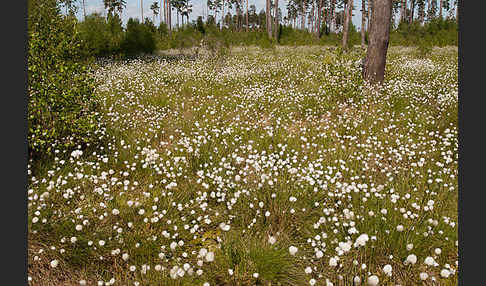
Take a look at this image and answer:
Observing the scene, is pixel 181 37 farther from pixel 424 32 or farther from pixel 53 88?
pixel 424 32

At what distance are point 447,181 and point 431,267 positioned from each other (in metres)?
1.57

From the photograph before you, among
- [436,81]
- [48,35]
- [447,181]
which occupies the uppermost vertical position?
[48,35]

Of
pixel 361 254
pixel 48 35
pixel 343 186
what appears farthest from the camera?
pixel 48 35

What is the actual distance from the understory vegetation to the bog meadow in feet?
0.06

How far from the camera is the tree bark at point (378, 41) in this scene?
23.8 ft

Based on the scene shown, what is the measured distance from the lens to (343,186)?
11.1 feet

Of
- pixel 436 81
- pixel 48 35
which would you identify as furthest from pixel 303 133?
pixel 436 81

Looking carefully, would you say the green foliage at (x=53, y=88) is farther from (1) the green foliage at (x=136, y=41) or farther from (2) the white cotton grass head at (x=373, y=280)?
(1) the green foliage at (x=136, y=41)

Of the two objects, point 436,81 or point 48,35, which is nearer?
point 48,35

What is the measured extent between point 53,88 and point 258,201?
334 cm

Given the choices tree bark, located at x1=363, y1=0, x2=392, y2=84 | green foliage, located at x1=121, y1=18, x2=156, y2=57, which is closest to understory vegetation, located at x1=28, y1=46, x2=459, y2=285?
tree bark, located at x1=363, y1=0, x2=392, y2=84

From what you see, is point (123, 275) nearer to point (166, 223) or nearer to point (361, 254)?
point (166, 223)

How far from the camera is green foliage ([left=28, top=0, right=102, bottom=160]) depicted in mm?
3787

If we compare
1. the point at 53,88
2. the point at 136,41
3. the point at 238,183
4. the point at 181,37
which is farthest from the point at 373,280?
the point at 181,37
